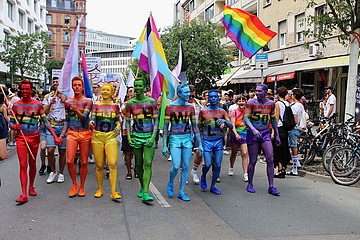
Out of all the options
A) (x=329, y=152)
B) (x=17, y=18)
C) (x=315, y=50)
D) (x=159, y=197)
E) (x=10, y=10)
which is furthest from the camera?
(x=17, y=18)

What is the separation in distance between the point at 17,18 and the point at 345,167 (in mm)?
40230

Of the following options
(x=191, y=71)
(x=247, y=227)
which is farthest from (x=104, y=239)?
(x=191, y=71)

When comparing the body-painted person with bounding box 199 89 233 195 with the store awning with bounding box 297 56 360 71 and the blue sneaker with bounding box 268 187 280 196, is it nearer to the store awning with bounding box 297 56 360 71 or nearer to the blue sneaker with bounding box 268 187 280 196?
the blue sneaker with bounding box 268 187 280 196

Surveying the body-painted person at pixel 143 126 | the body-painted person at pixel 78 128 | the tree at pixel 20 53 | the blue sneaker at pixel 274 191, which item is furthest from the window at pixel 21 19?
the blue sneaker at pixel 274 191

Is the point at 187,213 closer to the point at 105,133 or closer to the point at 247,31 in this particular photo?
the point at 105,133

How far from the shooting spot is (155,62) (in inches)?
301

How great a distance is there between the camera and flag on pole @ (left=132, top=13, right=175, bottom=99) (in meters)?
7.61

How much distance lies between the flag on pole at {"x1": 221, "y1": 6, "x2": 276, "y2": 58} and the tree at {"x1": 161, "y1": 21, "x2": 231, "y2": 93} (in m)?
14.3

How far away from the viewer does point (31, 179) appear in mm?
6938

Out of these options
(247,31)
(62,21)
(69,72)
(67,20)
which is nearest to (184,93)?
(69,72)

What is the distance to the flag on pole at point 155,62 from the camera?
761 centimetres

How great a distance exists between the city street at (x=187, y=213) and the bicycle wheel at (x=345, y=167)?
31 cm

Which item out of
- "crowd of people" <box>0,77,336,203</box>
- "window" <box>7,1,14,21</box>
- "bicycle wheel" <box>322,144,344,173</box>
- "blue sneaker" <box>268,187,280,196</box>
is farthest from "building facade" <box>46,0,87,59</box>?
"blue sneaker" <box>268,187,280,196</box>

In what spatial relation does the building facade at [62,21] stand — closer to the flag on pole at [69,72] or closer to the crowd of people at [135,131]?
the flag on pole at [69,72]
